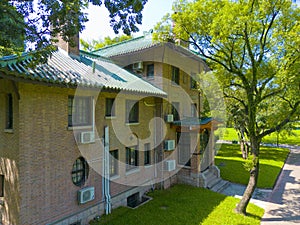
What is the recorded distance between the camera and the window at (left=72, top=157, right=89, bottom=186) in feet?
27.5

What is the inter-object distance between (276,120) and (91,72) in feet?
28.6

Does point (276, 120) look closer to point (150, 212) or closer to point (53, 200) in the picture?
point (150, 212)

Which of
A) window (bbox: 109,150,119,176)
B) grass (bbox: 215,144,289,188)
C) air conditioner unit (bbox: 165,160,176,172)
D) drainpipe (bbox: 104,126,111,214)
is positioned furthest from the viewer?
grass (bbox: 215,144,289,188)

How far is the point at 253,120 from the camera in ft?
30.8

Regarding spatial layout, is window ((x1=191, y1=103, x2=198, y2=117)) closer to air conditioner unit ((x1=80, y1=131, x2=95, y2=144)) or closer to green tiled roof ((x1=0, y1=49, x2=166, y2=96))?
green tiled roof ((x1=0, y1=49, x2=166, y2=96))

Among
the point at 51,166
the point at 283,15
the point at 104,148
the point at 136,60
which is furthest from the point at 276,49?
the point at 51,166

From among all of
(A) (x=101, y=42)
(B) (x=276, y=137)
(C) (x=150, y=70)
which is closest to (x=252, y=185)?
(C) (x=150, y=70)

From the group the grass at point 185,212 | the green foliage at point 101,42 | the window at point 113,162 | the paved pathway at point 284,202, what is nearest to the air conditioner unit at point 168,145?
the grass at point 185,212

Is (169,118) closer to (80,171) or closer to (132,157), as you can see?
(132,157)

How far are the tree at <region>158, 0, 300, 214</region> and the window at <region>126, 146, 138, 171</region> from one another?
213 inches

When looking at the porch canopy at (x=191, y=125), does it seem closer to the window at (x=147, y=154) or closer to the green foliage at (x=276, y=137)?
the window at (x=147, y=154)

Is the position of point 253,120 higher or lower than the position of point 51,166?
higher

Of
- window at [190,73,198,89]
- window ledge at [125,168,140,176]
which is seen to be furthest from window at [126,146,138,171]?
window at [190,73,198,89]

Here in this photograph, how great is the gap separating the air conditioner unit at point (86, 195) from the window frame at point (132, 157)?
257 cm
